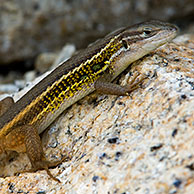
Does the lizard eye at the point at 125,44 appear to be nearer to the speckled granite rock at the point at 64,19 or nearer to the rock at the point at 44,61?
the rock at the point at 44,61

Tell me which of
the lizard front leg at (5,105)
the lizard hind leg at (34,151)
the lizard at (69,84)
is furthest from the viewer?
the lizard front leg at (5,105)

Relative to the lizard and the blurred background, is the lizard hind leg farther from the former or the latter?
the blurred background

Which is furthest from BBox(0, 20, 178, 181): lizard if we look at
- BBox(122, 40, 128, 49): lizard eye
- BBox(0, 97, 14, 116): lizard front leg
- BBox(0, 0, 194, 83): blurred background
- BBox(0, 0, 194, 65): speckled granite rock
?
BBox(0, 0, 194, 65): speckled granite rock

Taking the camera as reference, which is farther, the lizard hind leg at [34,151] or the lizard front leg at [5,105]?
the lizard front leg at [5,105]

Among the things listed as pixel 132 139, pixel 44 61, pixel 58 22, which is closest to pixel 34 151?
pixel 132 139

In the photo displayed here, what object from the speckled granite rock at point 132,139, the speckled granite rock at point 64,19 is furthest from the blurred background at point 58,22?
the speckled granite rock at point 132,139

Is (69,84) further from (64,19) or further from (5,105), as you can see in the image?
(64,19)
